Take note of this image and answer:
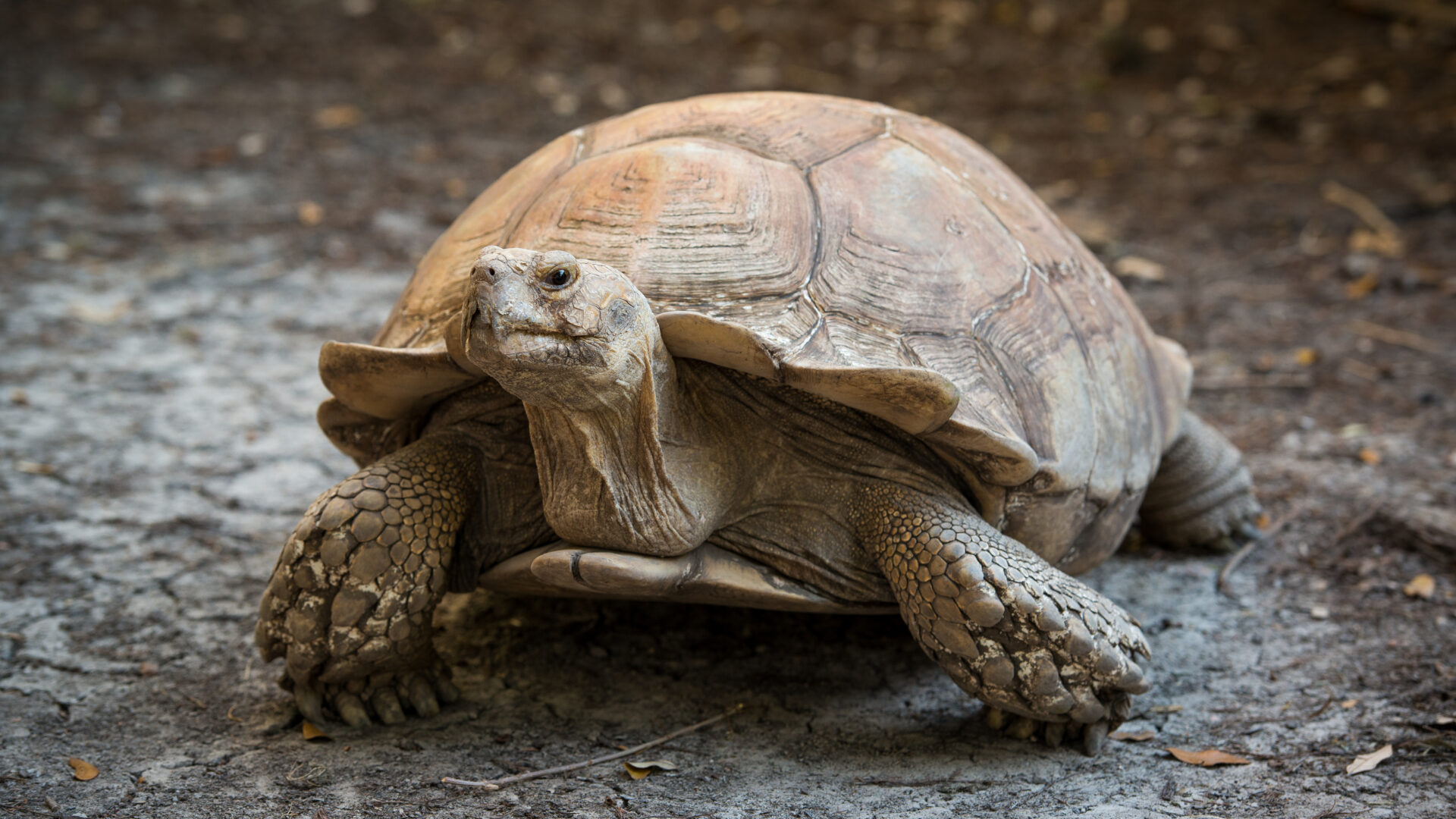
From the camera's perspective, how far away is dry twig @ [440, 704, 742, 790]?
241cm

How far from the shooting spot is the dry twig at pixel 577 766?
2410 mm

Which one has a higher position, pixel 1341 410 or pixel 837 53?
pixel 837 53

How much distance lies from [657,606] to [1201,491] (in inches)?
64.3

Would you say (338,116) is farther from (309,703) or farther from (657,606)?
(309,703)

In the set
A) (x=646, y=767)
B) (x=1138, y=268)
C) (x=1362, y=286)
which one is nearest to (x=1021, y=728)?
(x=646, y=767)

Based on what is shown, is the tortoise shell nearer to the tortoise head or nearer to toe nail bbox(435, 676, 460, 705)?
the tortoise head

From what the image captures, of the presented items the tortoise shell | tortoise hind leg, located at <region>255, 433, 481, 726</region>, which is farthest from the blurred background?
tortoise hind leg, located at <region>255, 433, 481, 726</region>

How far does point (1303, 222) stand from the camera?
634cm

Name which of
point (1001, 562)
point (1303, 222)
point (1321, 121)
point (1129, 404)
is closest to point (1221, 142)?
point (1321, 121)

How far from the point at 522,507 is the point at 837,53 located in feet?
25.3

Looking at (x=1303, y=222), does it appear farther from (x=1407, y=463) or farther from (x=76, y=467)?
(x=76, y=467)

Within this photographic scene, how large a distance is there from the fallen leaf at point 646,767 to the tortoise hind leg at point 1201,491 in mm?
1766

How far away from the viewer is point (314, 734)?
2.63 meters

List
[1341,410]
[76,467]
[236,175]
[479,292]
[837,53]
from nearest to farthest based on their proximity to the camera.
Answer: [479,292] < [76,467] < [1341,410] < [236,175] < [837,53]
